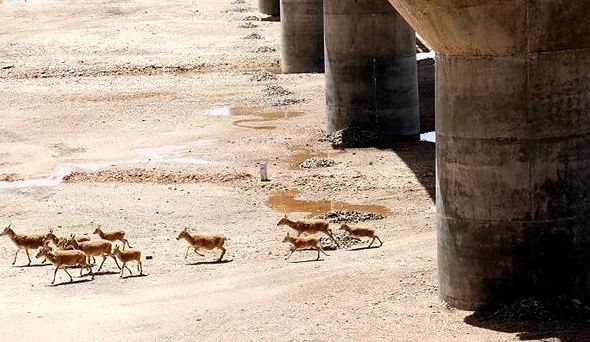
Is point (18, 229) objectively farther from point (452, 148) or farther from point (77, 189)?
point (452, 148)

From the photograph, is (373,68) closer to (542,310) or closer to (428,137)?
(428,137)

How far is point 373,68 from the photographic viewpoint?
33.2m

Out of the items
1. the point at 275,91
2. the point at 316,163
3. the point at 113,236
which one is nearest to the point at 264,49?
the point at 275,91

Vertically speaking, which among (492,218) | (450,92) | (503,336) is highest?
(450,92)

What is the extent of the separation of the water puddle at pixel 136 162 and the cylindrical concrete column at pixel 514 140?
1371cm

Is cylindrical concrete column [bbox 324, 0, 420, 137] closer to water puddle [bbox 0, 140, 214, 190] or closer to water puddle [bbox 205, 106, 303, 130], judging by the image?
water puddle [bbox 205, 106, 303, 130]

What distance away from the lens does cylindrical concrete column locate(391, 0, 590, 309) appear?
51.9 feet

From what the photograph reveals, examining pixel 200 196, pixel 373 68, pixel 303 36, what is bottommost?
pixel 200 196

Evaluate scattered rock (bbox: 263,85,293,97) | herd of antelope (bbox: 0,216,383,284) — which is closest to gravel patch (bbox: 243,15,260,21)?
scattered rock (bbox: 263,85,293,97)

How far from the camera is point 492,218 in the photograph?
53.9 feet

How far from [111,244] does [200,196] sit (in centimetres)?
619

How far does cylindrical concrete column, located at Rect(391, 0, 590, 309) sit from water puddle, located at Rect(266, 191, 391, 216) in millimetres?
8053

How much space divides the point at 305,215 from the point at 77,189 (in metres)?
5.24

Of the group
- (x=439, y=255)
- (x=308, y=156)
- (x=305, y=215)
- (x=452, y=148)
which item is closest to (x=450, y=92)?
(x=452, y=148)
